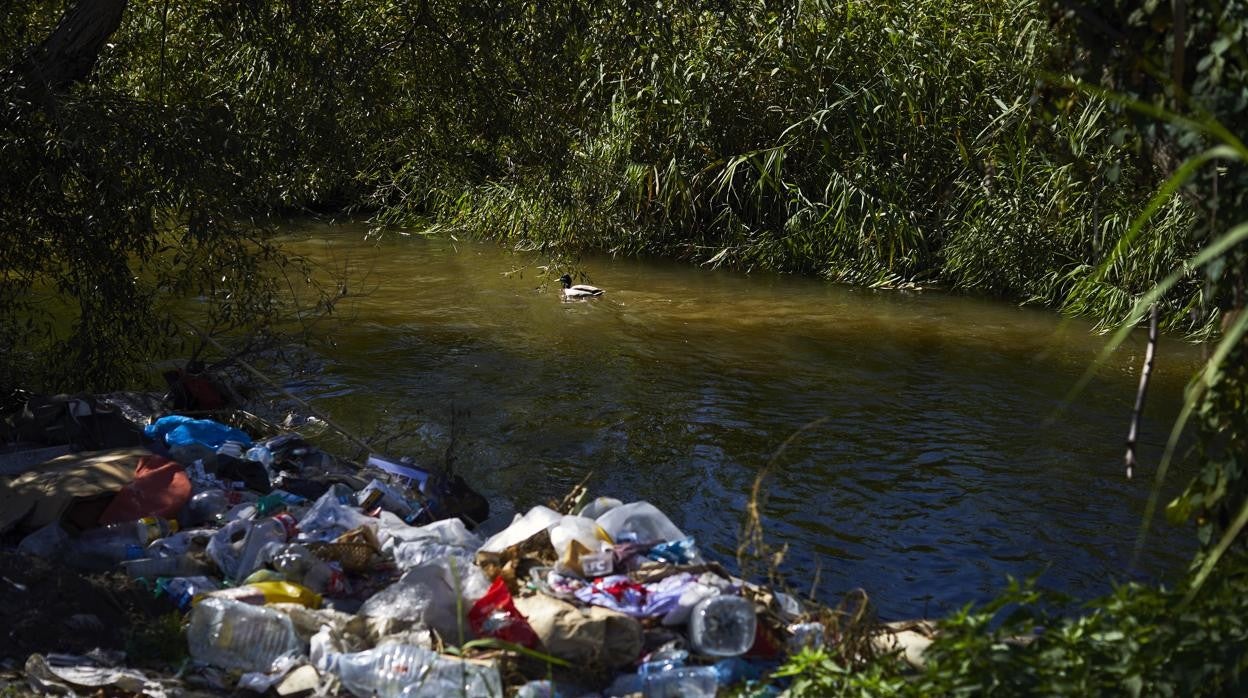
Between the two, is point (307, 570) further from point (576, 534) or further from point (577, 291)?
point (577, 291)

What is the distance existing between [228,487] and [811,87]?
10308mm

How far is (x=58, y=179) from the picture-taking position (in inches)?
301

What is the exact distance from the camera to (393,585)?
4953 mm

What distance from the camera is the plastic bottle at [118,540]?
18.1 ft

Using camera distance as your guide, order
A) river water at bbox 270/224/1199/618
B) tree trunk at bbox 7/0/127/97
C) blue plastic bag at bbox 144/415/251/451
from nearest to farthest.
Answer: river water at bbox 270/224/1199/618 < blue plastic bag at bbox 144/415/251/451 < tree trunk at bbox 7/0/127/97

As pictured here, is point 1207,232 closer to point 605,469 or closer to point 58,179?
point 605,469

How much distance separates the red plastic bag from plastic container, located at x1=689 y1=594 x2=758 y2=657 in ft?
1.94

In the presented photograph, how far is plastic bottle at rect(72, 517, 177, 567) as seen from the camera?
18.1ft

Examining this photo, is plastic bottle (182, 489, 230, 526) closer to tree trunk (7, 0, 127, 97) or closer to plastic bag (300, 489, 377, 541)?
plastic bag (300, 489, 377, 541)

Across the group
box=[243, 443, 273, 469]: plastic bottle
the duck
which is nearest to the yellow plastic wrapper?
box=[243, 443, 273, 469]: plastic bottle

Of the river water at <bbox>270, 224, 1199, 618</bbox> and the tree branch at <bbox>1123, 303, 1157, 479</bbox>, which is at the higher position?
the tree branch at <bbox>1123, 303, 1157, 479</bbox>

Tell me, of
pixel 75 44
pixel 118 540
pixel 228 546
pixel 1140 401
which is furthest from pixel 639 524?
pixel 75 44

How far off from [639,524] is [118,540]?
7.61ft

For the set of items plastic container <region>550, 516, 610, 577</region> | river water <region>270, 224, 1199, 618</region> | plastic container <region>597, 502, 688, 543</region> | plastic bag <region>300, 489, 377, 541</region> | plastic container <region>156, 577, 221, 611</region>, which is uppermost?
plastic container <region>550, 516, 610, 577</region>
